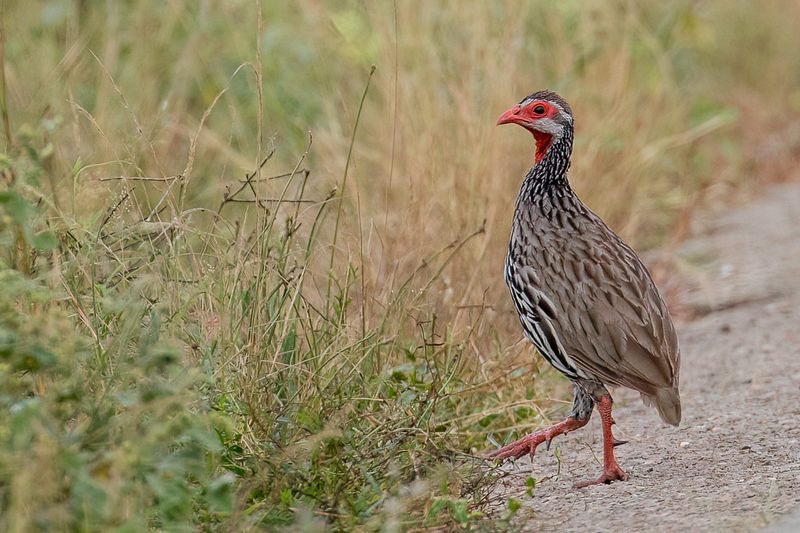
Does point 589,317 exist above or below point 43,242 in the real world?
below

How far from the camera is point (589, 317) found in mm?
5176

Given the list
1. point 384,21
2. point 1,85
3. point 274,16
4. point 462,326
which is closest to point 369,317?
point 462,326

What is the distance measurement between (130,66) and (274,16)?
1.60 m

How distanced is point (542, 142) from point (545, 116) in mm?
122

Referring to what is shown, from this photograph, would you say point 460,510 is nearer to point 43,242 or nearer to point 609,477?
point 609,477

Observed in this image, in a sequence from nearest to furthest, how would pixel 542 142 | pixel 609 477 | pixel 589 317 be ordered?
pixel 609 477 → pixel 589 317 → pixel 542 142

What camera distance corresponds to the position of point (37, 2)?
32.6 ft

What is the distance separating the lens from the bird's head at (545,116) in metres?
5.90

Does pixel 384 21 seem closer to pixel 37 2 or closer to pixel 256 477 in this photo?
pixel 37 2

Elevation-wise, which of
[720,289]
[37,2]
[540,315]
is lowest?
[720,289]

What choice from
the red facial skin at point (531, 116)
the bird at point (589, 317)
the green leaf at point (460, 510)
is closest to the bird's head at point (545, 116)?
the red facial skin at point (531, 116)

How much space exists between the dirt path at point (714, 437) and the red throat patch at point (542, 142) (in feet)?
4.04

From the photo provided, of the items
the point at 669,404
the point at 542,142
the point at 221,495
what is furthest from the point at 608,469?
the point at 221,495

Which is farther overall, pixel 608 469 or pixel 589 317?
pixel 589 317
